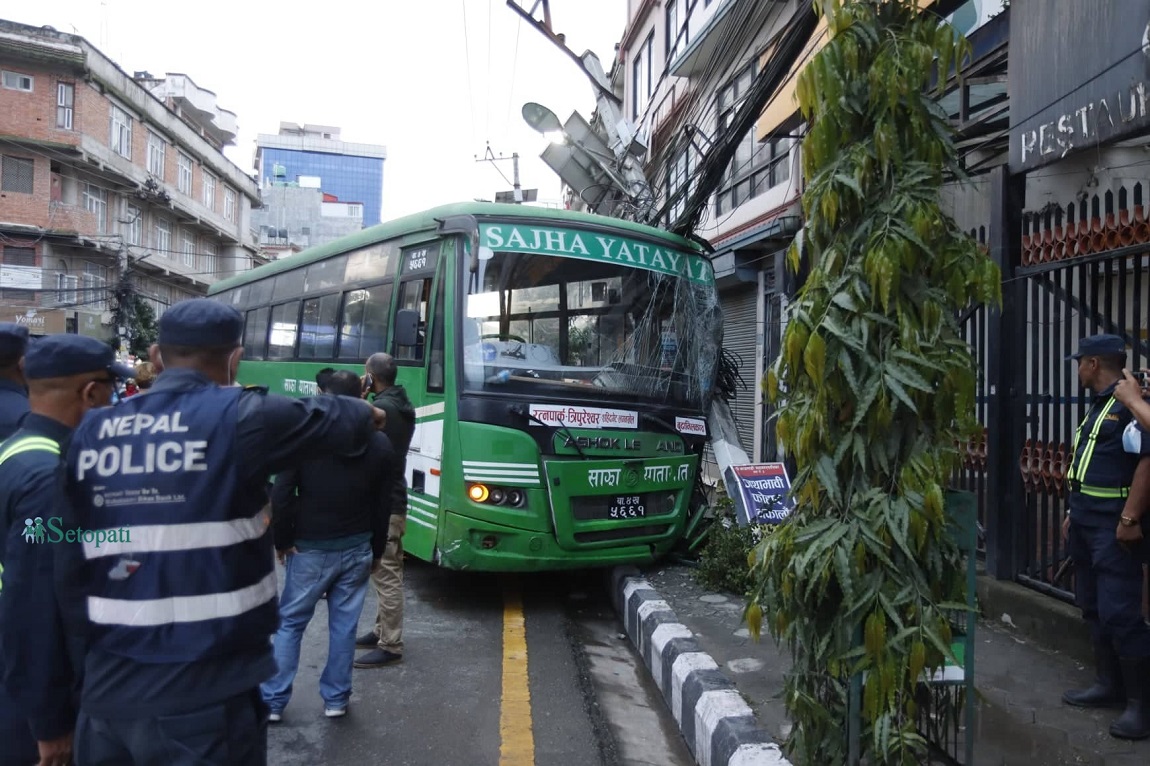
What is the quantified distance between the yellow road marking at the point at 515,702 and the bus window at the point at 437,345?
72.0 inches

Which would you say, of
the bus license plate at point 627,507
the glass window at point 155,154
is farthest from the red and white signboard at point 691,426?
the glass window at point 155,154

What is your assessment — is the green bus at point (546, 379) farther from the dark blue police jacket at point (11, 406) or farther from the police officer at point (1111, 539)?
the dark blue police jacket at point (11, 406)

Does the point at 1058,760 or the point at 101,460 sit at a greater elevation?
the point at 101,460

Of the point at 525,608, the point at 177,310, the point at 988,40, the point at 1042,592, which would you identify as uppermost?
the point at 988,40

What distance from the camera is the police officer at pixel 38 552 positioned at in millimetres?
2258

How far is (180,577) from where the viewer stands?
2086 mm

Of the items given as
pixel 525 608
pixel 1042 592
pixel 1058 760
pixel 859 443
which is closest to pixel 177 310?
pixel 859 443

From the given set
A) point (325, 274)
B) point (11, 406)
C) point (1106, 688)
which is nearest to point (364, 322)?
point (325, 274)

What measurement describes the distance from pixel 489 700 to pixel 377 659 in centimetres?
86

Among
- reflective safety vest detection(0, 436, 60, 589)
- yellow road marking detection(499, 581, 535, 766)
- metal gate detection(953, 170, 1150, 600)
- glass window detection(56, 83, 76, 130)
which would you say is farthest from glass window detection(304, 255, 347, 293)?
glass window detection(56, 83, 76, 130)

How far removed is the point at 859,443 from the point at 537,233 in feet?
13.5

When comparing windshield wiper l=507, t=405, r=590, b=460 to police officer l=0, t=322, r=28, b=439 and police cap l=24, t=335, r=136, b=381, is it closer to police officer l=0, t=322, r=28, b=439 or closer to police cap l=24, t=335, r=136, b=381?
police officer l=0, t=322, r=28, b=439

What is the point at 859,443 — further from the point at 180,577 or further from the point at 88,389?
the point at 88,389

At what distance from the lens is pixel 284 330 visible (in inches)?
396
